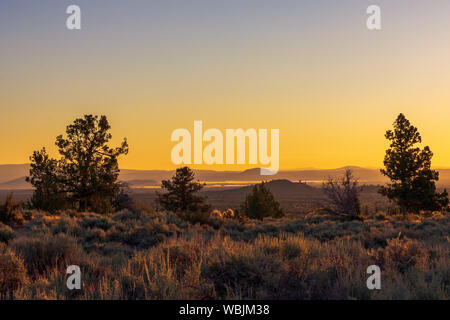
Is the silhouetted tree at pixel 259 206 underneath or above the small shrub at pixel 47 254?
underneath

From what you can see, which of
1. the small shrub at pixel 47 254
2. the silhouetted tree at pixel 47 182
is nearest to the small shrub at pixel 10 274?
the small shrub at pixel 47 254

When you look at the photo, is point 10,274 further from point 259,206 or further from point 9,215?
point 259,206

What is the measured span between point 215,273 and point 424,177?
106 ft

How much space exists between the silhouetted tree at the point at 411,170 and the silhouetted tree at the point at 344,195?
1112 centimetres

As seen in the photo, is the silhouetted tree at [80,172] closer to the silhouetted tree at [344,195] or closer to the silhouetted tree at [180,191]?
the silhouetted tree at [180,191]

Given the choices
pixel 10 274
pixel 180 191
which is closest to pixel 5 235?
pixel 10 274

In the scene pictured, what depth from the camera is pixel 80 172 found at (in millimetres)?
29297

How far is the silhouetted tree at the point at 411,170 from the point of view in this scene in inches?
1320

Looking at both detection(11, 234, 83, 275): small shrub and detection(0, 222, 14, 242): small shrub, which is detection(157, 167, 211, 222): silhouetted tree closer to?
detection(0, 222, 14, 242): small shrub

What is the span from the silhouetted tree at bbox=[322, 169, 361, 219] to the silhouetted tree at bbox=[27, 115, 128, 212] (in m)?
16.6

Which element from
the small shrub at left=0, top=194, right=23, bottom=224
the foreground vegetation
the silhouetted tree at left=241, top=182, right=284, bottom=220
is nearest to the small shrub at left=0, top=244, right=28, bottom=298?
the foreground vegetation

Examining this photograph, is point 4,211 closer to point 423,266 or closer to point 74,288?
point 74,288

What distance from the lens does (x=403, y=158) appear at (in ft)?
110
